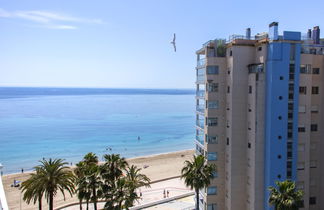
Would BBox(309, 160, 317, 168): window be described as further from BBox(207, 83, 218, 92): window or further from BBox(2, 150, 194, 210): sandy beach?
BBox(2, 150, 194, 210): sandy beach

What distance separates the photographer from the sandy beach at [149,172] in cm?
4708

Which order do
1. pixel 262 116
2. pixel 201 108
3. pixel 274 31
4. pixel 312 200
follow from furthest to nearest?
pixel 201 108, pixel 312 200, pixel 262 116, pixel 274 31

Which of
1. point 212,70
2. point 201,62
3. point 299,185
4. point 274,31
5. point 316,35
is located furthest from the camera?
point 201,62

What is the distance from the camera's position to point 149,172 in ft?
224

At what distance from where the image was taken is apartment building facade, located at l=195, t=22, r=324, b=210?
29.0 meters

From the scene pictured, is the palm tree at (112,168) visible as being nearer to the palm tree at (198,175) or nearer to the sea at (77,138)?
the palm tree at (198,175)

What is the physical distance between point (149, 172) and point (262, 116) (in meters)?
44.3

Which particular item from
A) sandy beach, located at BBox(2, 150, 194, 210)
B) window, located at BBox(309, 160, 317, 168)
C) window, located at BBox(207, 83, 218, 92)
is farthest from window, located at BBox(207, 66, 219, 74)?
sandy beach, located at BBox(2, 150, 194, 210)

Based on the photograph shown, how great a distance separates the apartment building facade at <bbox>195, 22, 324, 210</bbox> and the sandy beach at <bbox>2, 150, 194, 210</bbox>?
28.7 meters

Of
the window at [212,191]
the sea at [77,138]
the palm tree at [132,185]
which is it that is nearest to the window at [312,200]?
the window at [212,191]

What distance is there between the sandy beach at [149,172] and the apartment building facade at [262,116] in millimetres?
28720

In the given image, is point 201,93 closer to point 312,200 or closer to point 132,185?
point 132,185

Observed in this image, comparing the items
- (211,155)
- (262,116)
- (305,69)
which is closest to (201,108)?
(211,155)

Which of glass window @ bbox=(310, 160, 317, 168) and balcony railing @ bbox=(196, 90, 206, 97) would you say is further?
balcony railing @ bbox=(196, 90, 206, 97)
